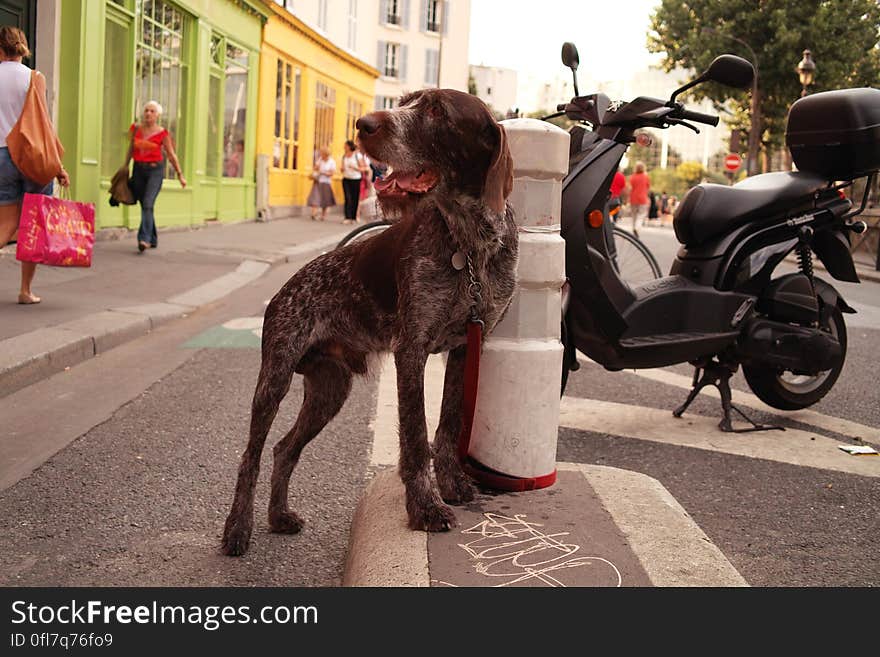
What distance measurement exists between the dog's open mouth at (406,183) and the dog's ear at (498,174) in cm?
17

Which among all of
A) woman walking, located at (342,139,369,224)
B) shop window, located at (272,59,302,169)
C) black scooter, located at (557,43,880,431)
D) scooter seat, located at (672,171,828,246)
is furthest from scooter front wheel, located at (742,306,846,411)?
shop window, located at (272,59,302,169)

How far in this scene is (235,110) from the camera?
21766mm

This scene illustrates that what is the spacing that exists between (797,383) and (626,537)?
3298mm

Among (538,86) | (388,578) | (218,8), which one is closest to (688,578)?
(388,578)

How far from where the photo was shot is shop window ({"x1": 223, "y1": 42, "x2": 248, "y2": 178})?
69.1 feet

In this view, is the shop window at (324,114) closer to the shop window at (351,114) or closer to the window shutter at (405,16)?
the shop window at (351,114)

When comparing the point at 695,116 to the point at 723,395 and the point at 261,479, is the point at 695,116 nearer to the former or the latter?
the point at 723,395

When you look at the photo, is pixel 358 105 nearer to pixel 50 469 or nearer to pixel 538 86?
pixel 50 469

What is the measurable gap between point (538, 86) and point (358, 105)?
16436 cm

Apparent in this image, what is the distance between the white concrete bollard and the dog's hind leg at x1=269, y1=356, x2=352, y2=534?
19.7 inches

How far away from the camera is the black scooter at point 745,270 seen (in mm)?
5176

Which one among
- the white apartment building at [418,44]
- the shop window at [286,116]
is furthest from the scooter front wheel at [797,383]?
the white apartment building at [418,44]

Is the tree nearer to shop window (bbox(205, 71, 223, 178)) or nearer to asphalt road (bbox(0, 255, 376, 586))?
shop window (bbox(205, 71, 223, 178))
